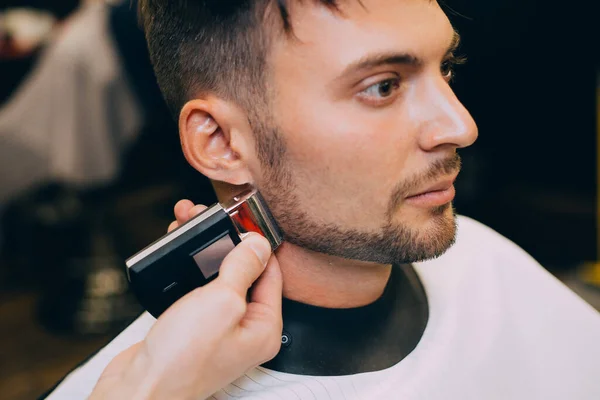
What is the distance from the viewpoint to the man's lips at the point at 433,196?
98 centimetres

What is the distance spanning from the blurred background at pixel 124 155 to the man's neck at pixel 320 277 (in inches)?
43.8

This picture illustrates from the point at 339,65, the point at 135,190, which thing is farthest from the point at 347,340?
the point at 135,190

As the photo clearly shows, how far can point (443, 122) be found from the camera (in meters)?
0.93

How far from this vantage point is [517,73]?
2.77 meters

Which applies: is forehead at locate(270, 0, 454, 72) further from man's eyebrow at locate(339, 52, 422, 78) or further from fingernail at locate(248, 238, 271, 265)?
fingernail at locate(248, 238, 271, 265)

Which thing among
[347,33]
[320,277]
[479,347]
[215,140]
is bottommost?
[479,347]

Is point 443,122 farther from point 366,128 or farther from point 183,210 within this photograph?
point 183,210

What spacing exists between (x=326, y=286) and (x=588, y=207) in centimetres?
258

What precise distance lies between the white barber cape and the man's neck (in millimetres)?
140

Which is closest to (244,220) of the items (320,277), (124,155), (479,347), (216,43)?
(320,277)

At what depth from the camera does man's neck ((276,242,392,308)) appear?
3.45ft

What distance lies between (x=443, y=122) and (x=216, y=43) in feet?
1.27

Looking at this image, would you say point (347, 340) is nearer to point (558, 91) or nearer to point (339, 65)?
point (339, 65)

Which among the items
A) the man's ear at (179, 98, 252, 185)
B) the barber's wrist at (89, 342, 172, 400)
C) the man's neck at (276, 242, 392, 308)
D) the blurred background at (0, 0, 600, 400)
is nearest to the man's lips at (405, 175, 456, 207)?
the man's neck at (276, 242, 392, 308)
